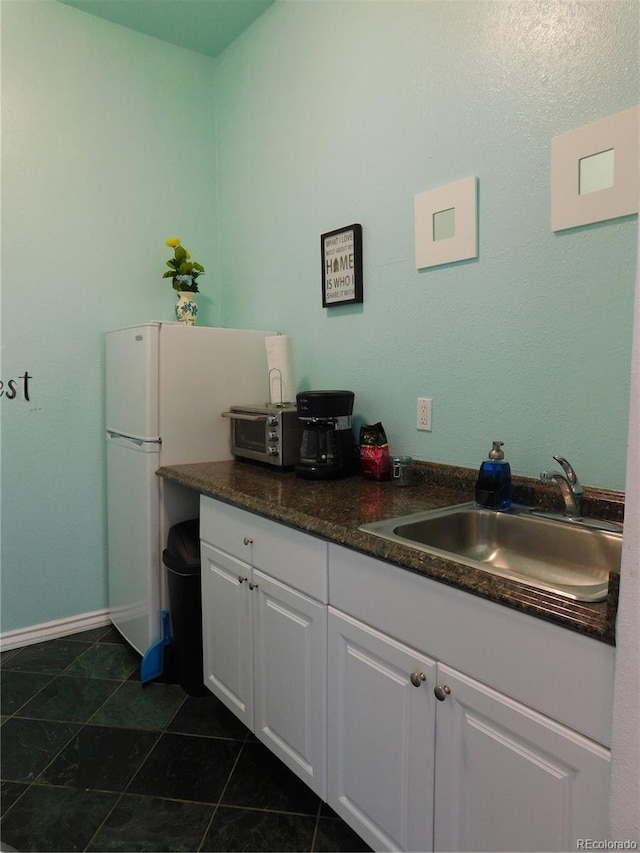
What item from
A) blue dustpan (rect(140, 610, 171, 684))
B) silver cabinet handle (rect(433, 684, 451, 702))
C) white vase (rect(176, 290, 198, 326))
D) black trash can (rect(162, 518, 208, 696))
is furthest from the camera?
white vase (rect(176, 290, 198, 326))

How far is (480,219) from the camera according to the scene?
65.1 inches

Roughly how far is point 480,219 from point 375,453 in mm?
835

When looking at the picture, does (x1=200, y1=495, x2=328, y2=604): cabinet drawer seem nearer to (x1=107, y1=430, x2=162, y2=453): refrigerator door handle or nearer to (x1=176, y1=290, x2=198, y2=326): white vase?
(x1=107, y1=430, x2=162, y2=453): refrigerator door handle

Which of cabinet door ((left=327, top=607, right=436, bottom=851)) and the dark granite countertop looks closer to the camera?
the dark granite countertop

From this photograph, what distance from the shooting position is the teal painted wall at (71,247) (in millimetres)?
2473

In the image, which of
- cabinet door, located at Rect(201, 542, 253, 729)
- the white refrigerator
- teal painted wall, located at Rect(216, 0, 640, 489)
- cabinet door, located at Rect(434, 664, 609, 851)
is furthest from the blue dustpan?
cabinet door, located at Rect(434, 664, 609, 851)

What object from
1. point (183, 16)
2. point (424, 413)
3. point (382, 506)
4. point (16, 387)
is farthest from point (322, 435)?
point (183, 16)

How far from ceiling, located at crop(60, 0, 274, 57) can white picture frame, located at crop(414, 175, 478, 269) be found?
1562mm

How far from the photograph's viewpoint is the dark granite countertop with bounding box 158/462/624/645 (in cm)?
86

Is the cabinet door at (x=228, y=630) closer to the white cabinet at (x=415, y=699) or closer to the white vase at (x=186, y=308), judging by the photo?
the white cabinet at (x=415, y=699)

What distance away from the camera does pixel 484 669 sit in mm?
979

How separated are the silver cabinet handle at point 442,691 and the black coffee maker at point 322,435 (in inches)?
37.8

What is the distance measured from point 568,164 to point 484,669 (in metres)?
1.26

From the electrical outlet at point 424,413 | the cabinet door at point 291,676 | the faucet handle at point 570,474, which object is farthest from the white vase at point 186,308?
the faucet handle at point 570,474
